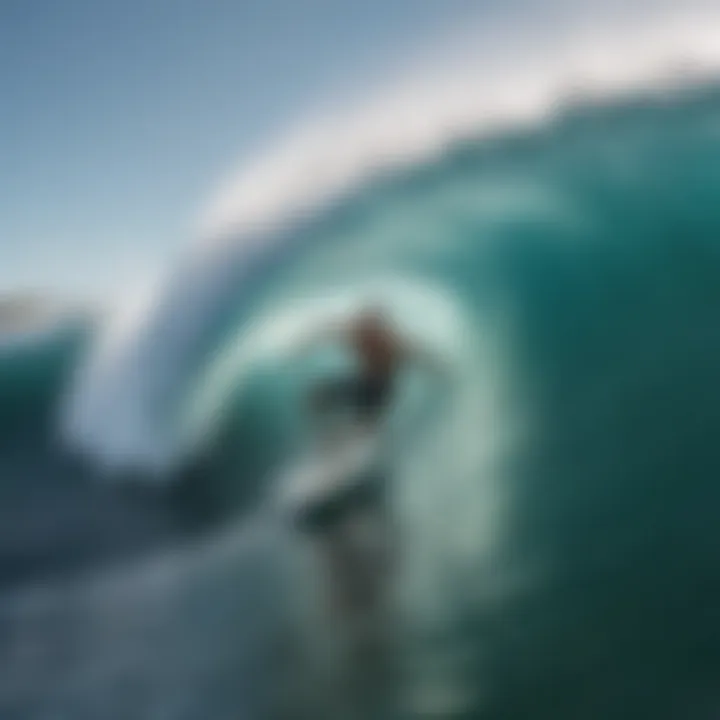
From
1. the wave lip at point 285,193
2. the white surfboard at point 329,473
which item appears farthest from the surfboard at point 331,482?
the wave lip at point 285,193

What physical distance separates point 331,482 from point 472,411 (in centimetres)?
23

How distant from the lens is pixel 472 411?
161 centimetres

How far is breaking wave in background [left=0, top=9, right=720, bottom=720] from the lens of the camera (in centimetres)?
145

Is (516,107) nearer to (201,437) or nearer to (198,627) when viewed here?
(201,437)

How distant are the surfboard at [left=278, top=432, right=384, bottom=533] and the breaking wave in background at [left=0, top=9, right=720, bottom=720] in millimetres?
36

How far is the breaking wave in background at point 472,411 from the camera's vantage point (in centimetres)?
145

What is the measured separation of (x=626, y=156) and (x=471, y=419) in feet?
1.43

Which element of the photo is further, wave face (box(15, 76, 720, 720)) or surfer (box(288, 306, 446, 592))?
surfer (box(288, 306, 446, 592))

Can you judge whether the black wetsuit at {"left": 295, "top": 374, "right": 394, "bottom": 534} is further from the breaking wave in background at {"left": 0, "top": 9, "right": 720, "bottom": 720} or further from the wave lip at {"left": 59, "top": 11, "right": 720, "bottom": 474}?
the wave lip at {"left": 59, "top": 11, "right": 720, "bottom": 474}

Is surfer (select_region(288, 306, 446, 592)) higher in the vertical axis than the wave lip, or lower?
lower

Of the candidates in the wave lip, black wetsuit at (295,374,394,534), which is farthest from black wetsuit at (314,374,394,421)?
the wave lip

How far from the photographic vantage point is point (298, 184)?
167 centimetres

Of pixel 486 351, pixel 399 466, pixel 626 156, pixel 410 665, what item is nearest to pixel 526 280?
pixel 486 351

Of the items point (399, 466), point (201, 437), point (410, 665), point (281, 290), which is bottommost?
point (410, 665)
